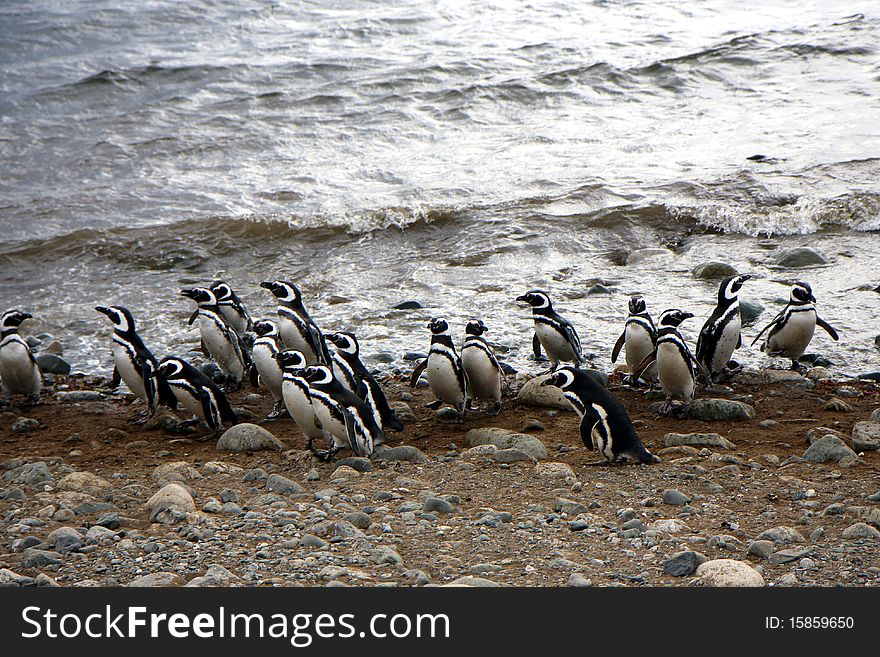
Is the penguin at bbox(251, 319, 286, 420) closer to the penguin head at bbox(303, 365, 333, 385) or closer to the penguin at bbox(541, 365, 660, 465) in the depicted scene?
the penguin head at bbox(303, 365, 333, 385)

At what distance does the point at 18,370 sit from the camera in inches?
311

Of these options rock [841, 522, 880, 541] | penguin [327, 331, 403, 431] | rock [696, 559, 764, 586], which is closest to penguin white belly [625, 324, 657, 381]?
penguin [327, 331, 403, 431]

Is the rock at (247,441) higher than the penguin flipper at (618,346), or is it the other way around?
the penguin flipper at (618,346)

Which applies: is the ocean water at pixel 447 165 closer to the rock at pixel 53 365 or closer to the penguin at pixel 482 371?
the rock at pixel 53 365

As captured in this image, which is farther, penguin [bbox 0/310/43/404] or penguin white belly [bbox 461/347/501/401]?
penguin [bbox 0/310/43/404]

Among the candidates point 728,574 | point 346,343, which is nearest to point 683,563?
point 728,574

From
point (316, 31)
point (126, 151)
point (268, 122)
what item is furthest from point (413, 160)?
point (316, 31)

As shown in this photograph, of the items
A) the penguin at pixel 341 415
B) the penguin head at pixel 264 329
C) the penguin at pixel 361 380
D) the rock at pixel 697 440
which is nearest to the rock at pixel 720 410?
the rock at pixel 697 440

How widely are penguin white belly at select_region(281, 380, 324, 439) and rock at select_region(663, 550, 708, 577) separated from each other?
3.01 m

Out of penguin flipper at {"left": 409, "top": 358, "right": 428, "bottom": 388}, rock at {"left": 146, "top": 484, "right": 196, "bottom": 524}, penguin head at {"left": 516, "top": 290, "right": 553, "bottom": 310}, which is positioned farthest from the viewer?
penguin head at {"left": 516, "top": 290, "right": 553, "bottom": 310}

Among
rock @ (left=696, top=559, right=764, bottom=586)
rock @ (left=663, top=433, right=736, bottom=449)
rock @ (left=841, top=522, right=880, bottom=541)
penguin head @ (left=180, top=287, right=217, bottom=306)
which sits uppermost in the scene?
rock @ (left=696, top=559, right=764, bottom=586)

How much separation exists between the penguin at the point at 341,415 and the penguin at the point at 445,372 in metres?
0.80

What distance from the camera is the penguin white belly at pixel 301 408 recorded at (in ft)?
21.7

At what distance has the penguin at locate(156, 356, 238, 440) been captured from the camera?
7164 mm
